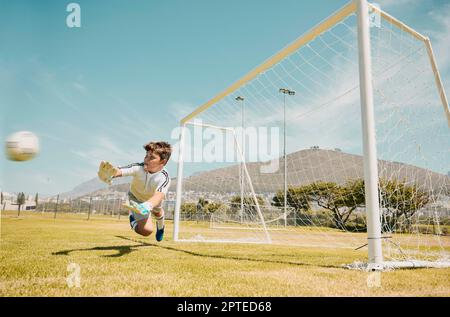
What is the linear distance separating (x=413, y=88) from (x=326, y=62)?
7.14 feet

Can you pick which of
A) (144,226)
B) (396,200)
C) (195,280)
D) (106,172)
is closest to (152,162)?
(106,172)

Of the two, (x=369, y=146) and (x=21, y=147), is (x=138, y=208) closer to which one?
(x=21, y=147)

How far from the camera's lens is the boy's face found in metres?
5.73

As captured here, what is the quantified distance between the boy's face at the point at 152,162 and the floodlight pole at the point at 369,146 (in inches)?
140

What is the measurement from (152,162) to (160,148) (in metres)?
0.30

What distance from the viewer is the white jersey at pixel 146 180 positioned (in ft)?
18.1

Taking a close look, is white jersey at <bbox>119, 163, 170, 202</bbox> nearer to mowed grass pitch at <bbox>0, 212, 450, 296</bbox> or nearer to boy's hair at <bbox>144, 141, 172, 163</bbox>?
boy's hair at <bbox>144, 141, 172, 163</bbox>

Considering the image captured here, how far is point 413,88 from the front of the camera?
7074 mm

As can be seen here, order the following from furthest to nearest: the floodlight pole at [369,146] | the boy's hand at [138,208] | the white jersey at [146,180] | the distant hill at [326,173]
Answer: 1. the distant hill at [326,173]
2. the white jersey at [146,180]
3. the floodlight pole at [369,146]
4. the boy's hand at [138,208]

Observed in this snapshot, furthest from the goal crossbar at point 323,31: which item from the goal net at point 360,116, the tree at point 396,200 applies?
the tree at point 396,200

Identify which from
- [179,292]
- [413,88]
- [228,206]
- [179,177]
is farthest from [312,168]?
[228,206]

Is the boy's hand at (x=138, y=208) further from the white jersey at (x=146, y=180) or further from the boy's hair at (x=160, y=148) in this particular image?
the boy's hair at (x=160, y=148)

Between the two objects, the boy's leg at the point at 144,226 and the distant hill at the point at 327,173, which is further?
the distant hill at the point at 327,173
